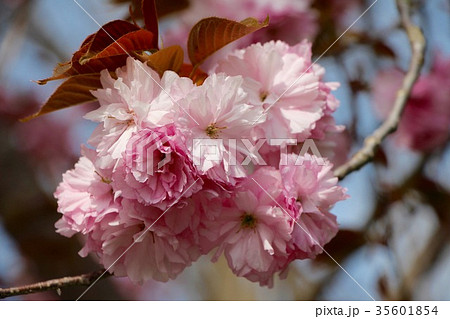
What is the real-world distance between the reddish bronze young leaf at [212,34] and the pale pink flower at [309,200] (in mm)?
200

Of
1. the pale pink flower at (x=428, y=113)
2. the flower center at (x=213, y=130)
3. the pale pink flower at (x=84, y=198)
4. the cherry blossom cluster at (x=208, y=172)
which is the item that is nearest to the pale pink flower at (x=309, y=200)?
the cherry blossom cluster at (x=208, y=172)

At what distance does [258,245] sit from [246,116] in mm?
201

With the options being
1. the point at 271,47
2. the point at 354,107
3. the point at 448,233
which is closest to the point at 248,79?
the point at 271,47

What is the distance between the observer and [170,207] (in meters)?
0.77

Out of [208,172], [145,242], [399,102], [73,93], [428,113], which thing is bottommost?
[428,113]

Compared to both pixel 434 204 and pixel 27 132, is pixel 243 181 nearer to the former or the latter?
pixel 434 204

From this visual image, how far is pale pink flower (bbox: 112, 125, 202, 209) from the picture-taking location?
0.73 meters

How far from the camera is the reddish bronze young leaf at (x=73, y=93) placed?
2.69 ft

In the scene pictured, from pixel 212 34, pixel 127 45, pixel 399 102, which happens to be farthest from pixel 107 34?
pixel 399 102

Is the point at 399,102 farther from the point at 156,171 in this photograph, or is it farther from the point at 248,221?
the point at 156,171

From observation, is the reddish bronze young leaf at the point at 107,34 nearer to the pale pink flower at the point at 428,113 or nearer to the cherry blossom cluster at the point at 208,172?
the cherry blossom cluster at the point at 208,172

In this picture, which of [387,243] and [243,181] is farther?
[387,243]

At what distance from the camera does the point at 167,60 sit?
809 mm

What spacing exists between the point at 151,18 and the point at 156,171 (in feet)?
0.80
